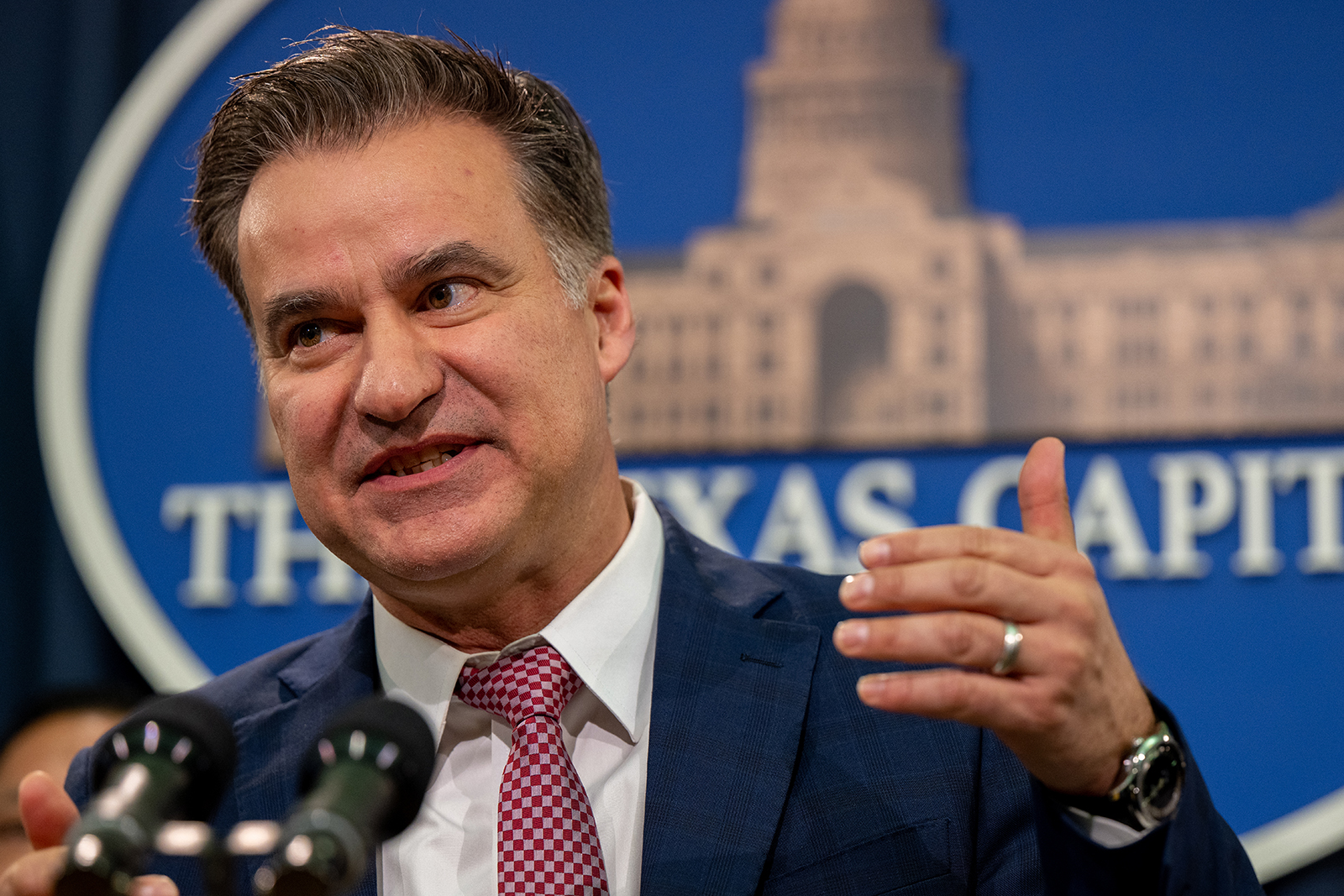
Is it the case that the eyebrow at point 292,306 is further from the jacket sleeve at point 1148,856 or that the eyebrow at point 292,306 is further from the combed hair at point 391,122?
the jacket sleeve at point 1148,856

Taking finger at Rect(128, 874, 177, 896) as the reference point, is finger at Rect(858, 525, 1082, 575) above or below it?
above

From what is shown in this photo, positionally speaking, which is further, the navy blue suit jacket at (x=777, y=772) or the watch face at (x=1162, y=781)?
the navy blue suit jacket at (x=777, y=772)

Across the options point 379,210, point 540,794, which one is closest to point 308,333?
point 379,210

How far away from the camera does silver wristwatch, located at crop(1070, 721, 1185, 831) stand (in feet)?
3.53

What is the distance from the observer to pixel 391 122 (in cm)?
153

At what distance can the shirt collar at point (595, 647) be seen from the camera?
1504 mm

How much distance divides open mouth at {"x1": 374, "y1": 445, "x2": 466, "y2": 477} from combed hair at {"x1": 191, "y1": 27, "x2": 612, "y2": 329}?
0.27 metres

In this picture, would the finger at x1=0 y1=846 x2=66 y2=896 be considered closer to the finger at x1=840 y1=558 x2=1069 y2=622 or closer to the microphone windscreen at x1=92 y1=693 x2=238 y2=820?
the microphone windscreen at x1=92 y1=693 x2=238 y2=820

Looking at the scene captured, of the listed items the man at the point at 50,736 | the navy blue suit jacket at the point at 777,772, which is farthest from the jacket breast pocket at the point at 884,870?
the man at the point at 50,736

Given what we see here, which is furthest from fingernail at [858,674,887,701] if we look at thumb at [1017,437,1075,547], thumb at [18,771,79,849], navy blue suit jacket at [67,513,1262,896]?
thumb at [18,771,79,849]

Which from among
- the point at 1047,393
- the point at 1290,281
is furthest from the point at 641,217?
the point at 1290,281

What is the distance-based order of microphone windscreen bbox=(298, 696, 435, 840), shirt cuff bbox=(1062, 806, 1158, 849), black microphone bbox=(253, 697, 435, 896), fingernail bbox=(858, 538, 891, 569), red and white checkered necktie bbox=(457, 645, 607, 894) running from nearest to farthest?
1. black microphone bbox=(253, 697, 435, 896)
2. microphone windscreen bbox=(298, 696, 435, 840)
3. fingernail bbox=(858, 538, 891, 569)
4. shirt cuff bbox=(1062, 806, 1158, 849)
5. red and white checkered necktie bbox=(457, 645, 607, 894)

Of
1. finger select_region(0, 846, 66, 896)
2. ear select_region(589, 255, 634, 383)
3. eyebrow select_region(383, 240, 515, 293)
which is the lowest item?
finger select_region(0, 846, 66, 896)

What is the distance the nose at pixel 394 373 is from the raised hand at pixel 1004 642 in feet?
1.88
